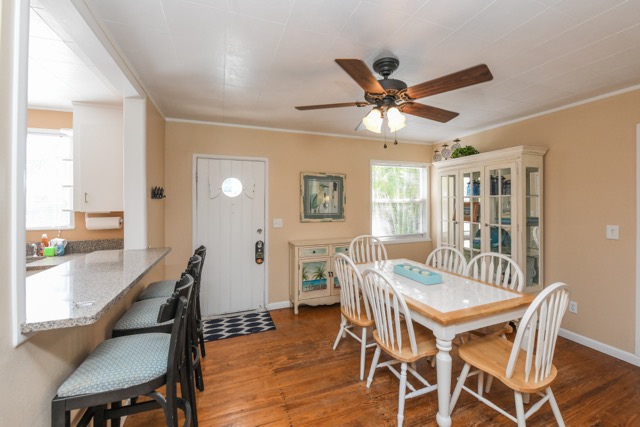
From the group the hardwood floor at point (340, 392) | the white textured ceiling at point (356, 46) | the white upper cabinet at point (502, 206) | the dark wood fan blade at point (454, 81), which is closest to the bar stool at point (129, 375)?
the hardwood floor at point (340, 392)

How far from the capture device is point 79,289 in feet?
4.11

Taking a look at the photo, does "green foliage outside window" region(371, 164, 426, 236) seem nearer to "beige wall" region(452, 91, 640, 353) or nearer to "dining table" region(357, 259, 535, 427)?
"beige wall" region(452, 91, 640, 353)

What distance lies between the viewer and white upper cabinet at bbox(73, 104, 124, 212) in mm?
2580

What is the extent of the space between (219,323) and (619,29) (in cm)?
403

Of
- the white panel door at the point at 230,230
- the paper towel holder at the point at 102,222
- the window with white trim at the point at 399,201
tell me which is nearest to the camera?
the paper towel holder at the point at 102,222

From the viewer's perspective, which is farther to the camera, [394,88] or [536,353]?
[394,88]

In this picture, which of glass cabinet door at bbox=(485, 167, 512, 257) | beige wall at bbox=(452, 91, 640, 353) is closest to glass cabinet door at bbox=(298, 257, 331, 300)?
glass cabinet door at bbox=(485, 167, 512, 257)

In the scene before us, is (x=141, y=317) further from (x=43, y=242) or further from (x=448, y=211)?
(x=448, y=211)

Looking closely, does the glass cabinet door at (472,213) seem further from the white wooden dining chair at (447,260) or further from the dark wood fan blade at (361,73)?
the dark wood fan blade at (361,73)

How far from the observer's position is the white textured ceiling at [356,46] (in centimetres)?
146

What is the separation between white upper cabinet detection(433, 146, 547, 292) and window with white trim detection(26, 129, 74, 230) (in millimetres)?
4446

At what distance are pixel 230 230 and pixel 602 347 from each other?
3.96 meters

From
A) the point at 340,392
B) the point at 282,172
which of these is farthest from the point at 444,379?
the point at 282,172

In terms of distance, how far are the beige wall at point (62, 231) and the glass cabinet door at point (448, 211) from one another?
400cm
